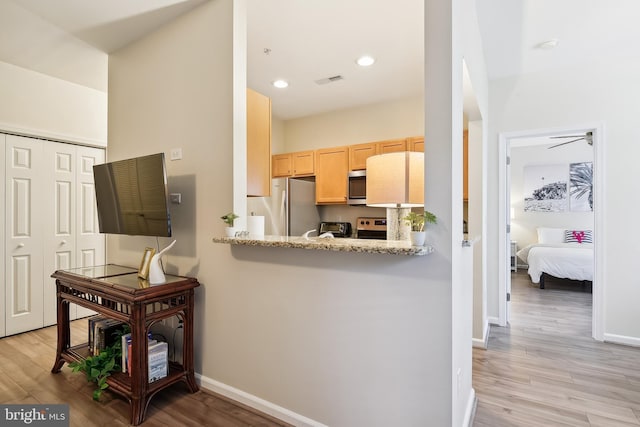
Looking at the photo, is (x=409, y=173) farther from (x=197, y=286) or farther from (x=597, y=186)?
(x=597, y=186)

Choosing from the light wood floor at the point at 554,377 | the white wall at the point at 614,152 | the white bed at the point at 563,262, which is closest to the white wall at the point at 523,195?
the white bed at the point at 563,262

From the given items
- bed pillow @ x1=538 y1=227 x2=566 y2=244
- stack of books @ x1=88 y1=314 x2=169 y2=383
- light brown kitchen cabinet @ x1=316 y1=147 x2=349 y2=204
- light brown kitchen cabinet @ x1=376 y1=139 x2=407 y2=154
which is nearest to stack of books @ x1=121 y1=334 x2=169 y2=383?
stack of books @ x1=88 y1=314 x2=169 y2=383

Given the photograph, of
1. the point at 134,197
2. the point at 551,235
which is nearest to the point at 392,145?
the point at 134,197

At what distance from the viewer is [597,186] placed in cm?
327

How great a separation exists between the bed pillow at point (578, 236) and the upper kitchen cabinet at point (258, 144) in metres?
6.68

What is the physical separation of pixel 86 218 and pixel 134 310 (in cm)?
259

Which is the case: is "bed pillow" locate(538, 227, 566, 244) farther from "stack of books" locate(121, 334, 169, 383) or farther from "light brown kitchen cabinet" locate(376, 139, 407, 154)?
"stack of books" locate(121, 334, 169, 383)

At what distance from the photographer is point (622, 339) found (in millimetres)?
3191

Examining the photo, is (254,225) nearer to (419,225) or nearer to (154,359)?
(154,359)

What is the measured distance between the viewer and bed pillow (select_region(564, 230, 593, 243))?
21.2 ft

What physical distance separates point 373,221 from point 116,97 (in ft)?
10.5

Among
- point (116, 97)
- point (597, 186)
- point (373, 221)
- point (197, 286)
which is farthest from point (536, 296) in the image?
point (116, 97)

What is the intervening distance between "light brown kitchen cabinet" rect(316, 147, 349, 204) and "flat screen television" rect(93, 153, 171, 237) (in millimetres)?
2645

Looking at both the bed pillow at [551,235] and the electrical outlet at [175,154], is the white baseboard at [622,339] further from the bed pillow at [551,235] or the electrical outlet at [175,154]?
the electrical outlet at [175,154]
